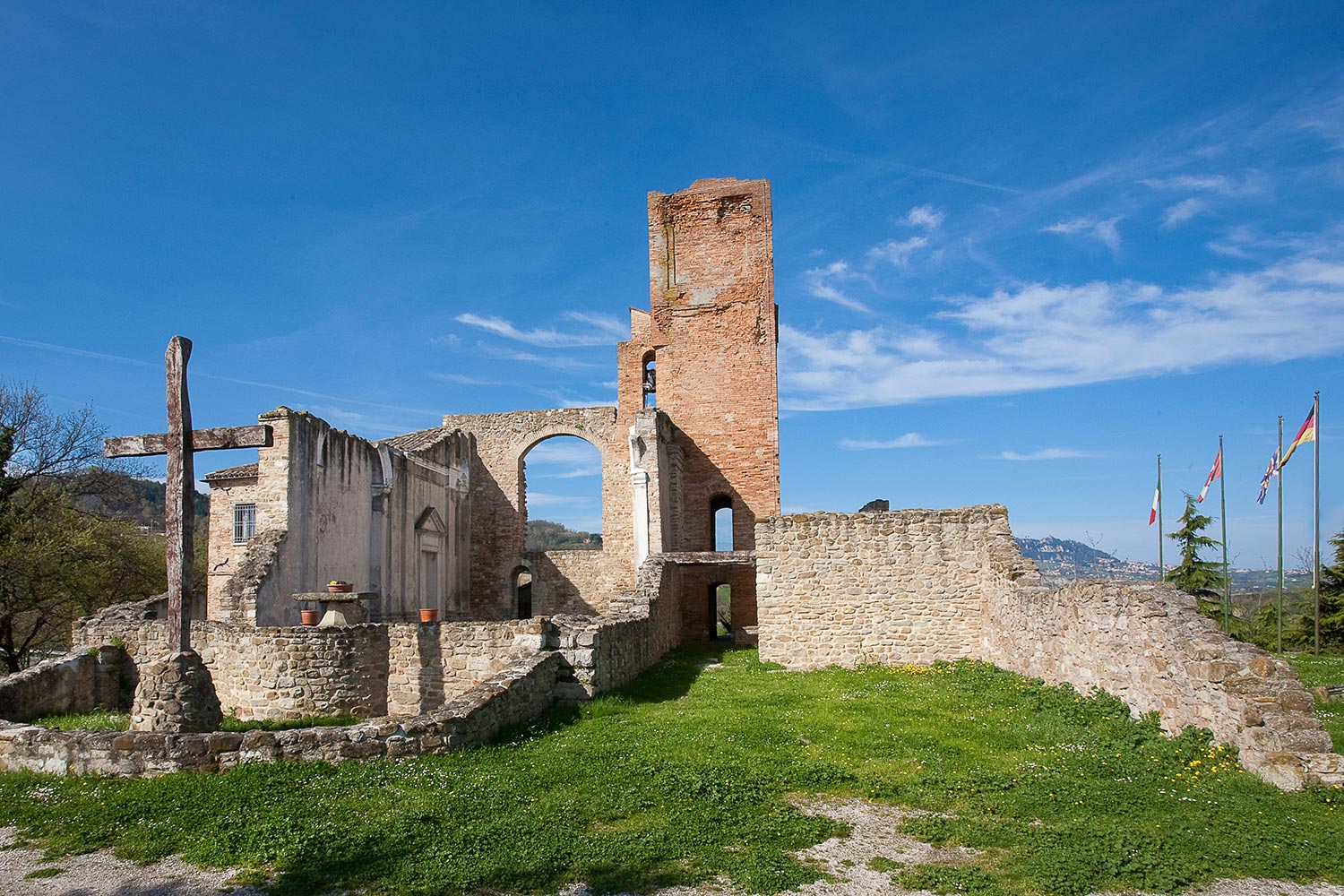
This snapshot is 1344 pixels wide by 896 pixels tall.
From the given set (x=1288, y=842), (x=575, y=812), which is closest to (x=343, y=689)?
(x=575, y=812)

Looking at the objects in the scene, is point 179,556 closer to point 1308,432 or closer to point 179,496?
point 179,496

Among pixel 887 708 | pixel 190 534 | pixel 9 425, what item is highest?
pixel 9 425

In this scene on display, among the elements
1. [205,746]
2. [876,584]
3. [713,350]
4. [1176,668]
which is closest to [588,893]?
[205,746]

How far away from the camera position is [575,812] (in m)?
6.76

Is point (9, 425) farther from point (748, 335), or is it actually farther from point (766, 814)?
point (766, 814)

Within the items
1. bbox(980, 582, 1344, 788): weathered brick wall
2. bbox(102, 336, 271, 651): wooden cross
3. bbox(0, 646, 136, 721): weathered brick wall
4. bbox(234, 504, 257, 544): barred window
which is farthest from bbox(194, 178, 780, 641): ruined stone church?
bbox(102, 336, 271, 651): wooden cross

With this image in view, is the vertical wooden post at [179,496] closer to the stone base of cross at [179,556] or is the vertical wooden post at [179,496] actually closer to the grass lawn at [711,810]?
the stone base of cross at [179,556]

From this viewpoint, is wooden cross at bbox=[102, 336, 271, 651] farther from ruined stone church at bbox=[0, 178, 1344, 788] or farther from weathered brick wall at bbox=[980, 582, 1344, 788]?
weathered brick wall at bbox=[980, 582, 1344, 788]

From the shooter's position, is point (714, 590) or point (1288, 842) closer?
point (1288, 842)

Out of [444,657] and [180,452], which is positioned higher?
[180,452]

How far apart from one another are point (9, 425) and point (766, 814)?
22.7 meters

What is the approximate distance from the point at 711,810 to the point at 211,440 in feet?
22.7

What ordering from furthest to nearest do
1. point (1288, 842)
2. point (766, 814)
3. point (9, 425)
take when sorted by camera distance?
point (9, 425) → point (766, 814) → point (1288, 842)

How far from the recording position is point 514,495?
2656 cm
